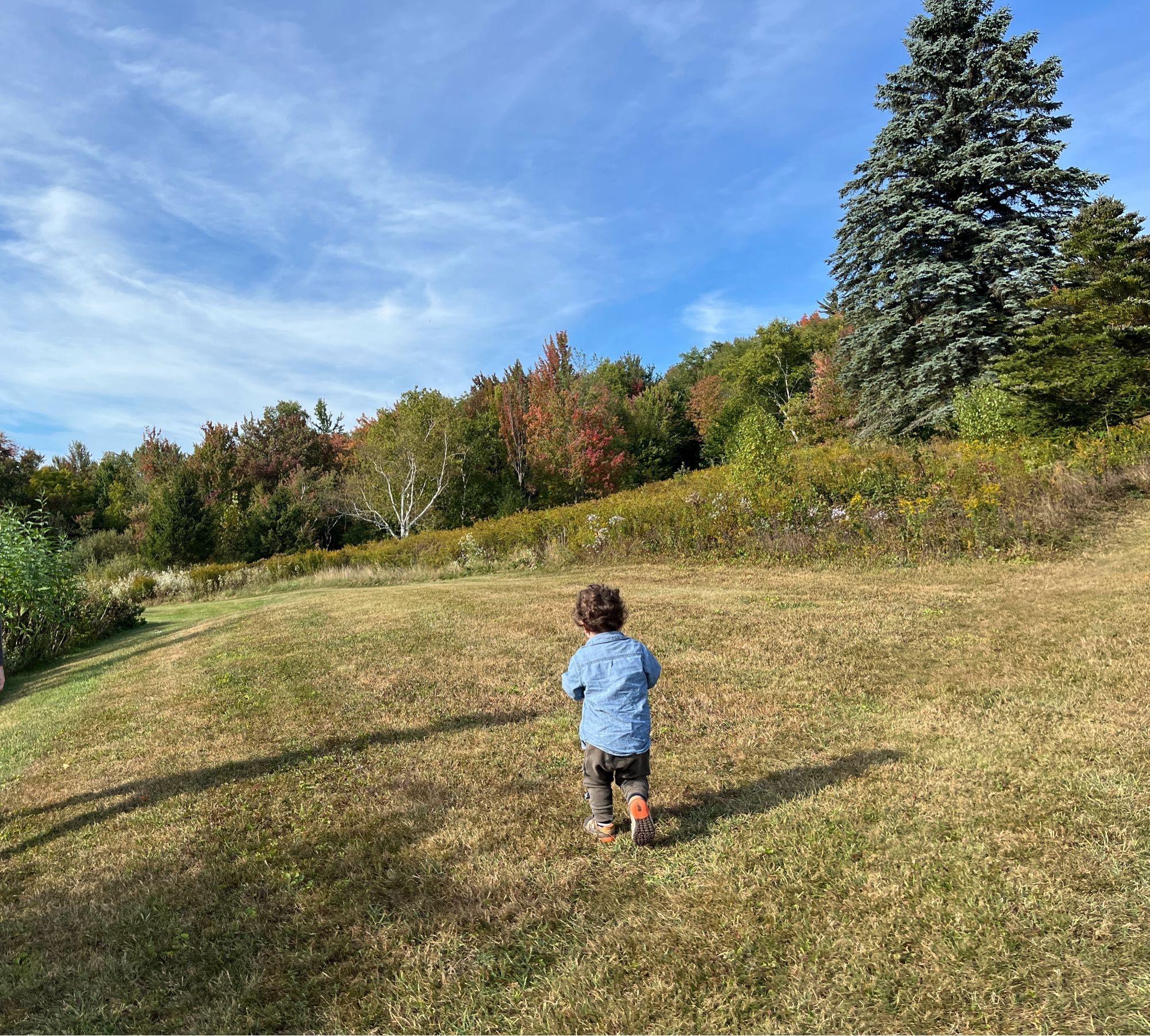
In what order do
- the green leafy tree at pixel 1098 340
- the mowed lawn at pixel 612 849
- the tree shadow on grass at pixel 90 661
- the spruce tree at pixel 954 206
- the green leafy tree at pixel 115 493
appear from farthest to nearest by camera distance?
the green leafy tree at pixel 115 493 < the spruce tree at pixel 954 206 < the green leafy tree at pixel 1098 340 < the tree shadow on grass at pixel 90 661 < the mowed lawn at pixel 612 849

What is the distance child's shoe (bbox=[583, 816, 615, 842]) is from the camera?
338 cm

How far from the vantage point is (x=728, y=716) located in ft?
16.6

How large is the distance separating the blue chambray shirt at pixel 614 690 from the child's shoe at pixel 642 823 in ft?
0.83

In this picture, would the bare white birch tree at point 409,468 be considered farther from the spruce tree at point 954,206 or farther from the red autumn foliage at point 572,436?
the spruce tree at point 954,206

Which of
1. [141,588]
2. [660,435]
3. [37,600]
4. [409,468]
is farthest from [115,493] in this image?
[660,435]

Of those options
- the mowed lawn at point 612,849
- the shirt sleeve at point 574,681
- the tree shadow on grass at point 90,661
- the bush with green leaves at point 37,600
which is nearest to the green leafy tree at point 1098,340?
the mowed lawn at point 612,849

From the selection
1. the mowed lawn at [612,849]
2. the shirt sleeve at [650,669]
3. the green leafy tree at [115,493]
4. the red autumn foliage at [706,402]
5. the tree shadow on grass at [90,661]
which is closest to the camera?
the mowed lawn at [612,849]

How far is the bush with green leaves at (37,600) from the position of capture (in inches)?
421

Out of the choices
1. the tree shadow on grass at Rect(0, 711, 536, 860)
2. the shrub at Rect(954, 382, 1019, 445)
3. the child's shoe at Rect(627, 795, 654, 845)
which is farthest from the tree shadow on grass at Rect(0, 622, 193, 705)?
the shrub at Rect(954, 382, 1019, 445)

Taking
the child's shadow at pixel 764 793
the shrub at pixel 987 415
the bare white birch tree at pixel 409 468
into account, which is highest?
the bare white birch tree at pixel 409 468

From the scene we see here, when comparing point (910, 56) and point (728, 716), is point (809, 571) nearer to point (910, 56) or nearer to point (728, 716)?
point (728, 716)

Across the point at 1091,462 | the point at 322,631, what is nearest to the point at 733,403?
the point at 1091,462

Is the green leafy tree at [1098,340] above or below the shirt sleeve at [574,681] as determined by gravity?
above

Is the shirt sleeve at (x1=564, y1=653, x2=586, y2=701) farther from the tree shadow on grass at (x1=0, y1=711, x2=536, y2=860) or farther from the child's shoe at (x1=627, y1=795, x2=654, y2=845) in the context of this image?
the tree shadow on grass at (x1=0, y1=711, x2=536, y2=860)
